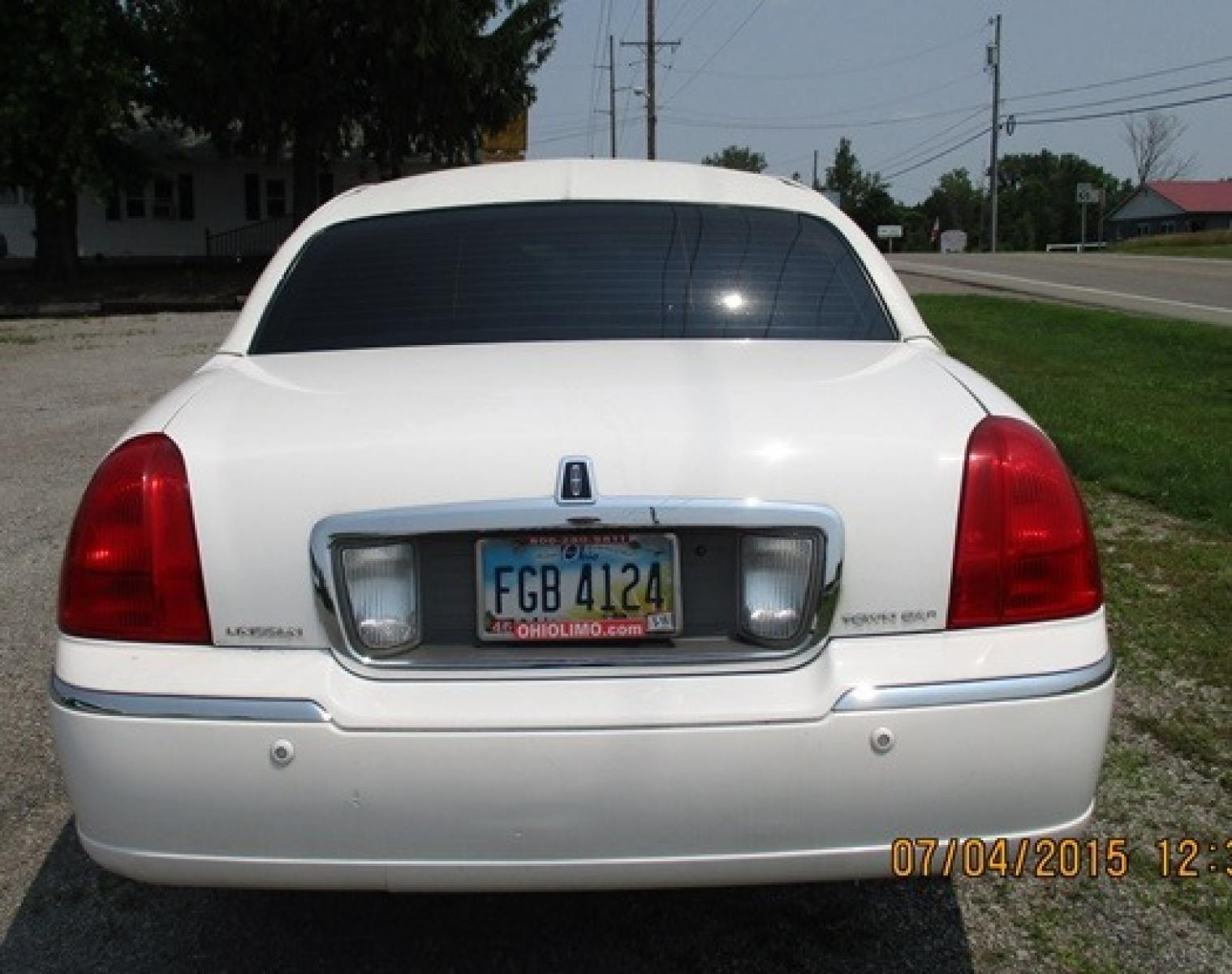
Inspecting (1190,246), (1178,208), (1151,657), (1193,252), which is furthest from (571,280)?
(1178,208)

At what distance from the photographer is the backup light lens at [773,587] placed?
2.13m

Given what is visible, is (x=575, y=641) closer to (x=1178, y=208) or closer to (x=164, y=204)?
(x=164, y=204)

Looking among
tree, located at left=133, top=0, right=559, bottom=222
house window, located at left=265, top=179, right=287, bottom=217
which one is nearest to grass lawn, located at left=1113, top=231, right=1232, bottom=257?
tree, located at left=133, top=0, right=559, bottom=222

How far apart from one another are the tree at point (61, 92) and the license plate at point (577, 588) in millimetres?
25140

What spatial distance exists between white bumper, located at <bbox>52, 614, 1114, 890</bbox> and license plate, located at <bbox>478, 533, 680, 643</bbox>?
3.9 inches

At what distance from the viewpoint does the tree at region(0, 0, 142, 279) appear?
23.8 meters

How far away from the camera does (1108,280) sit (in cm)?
2553

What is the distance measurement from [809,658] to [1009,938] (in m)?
1.05

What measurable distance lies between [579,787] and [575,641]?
245mm

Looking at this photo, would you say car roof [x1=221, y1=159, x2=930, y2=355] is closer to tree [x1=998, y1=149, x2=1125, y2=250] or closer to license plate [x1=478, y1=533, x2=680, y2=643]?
license plate [x1=478, y1=533, x2=680, y2=643]

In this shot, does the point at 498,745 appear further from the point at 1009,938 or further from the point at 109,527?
the point at 1009,938

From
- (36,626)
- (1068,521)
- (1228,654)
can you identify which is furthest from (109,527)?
(1228,654)

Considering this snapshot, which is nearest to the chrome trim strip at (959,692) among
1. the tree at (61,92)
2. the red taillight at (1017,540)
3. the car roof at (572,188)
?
the red taillight at (1017,540)
